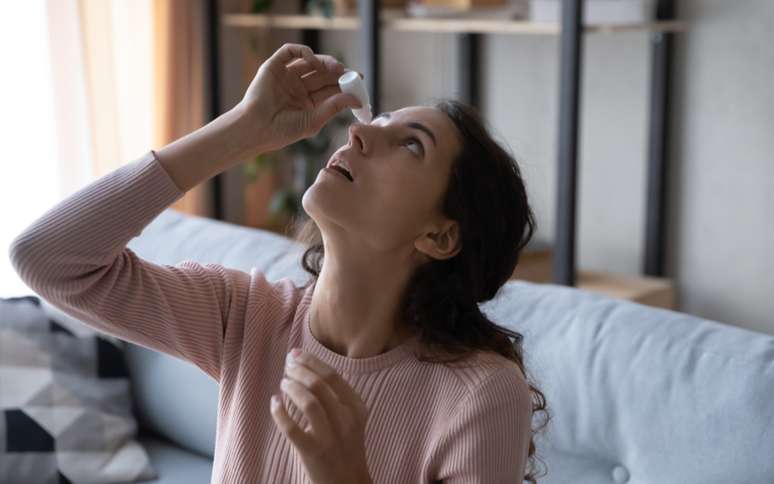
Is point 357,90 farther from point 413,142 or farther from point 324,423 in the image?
point 324,423

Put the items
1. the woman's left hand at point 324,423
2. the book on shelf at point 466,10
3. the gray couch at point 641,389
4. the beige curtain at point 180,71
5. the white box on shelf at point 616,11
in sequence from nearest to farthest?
the woman's left hand at point 324,423 < the gray couch at point 641,389 < the white box on shelf at point 616,11 < the book on shelf at point 466,10 < the beige curtain at point 180,71

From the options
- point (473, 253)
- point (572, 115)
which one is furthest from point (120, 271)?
point (572, 115)

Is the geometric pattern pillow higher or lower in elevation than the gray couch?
lower

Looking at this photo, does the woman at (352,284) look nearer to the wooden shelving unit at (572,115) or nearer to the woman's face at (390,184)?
the woman's face at (390,184)

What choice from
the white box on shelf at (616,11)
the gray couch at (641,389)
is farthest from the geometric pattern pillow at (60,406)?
the white box on shelf at (616,11)

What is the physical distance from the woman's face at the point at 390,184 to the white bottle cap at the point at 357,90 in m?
0.04

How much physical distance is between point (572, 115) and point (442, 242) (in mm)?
1282

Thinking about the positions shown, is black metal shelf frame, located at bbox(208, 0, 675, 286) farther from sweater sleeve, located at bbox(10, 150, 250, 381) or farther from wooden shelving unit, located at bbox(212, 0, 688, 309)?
sweater sleeve, located at bbox(10, 150, 250, 381)

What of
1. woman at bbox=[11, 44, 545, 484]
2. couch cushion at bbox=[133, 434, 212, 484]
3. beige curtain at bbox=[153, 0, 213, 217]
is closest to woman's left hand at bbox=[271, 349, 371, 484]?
woman at bbox=[11, 44, 545, 484]

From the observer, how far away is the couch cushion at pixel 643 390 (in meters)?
1.50

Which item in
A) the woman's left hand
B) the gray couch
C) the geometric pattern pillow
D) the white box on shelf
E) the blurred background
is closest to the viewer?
the woman's left hand

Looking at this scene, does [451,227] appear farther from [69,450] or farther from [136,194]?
[69,450]

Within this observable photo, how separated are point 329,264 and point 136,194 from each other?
0.85ft

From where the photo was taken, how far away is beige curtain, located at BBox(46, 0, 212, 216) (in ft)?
9.76
